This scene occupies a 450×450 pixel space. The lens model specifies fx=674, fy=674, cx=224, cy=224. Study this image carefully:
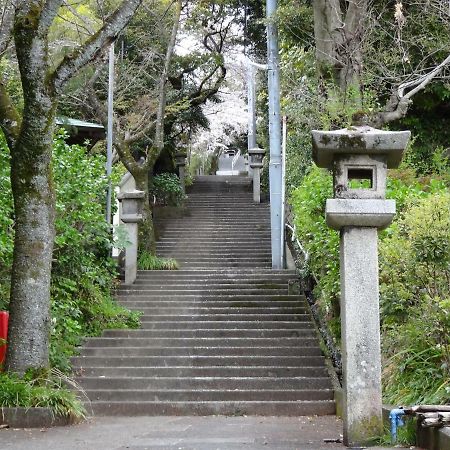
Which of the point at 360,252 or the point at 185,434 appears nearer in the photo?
the point at 360,252

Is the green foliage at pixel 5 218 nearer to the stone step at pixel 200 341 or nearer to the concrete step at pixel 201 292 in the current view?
the stone step at pixel 200 341

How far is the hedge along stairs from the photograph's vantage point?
10.2m

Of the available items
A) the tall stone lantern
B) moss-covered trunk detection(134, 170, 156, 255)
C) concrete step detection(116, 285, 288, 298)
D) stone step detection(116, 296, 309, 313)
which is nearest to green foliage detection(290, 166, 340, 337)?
stone step detection(116, 296, 309, 313)

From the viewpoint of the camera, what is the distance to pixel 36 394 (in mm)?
8312

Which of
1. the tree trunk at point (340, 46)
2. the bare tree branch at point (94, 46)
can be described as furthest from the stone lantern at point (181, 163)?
the bare tree branch at point (94, 46)

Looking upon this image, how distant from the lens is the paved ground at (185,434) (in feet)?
22.8

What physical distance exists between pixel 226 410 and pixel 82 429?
2.42 m

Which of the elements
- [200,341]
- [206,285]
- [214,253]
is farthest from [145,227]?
[200,341]

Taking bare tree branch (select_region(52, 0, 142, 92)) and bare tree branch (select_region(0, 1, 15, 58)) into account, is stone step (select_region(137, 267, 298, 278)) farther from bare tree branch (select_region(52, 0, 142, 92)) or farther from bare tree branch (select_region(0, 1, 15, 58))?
bare tree branch (select_region(52, 0, 142, 92))

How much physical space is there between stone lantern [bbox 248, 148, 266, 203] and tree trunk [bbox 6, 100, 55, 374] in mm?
15574

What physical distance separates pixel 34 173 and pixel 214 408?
14.1 ft

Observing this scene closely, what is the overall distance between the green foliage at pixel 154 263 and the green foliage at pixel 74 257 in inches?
92.1

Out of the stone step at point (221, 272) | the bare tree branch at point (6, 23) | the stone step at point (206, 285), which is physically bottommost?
the stone step at point (206, 285)

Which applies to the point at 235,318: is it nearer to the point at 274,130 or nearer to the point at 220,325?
the point at 220,325
